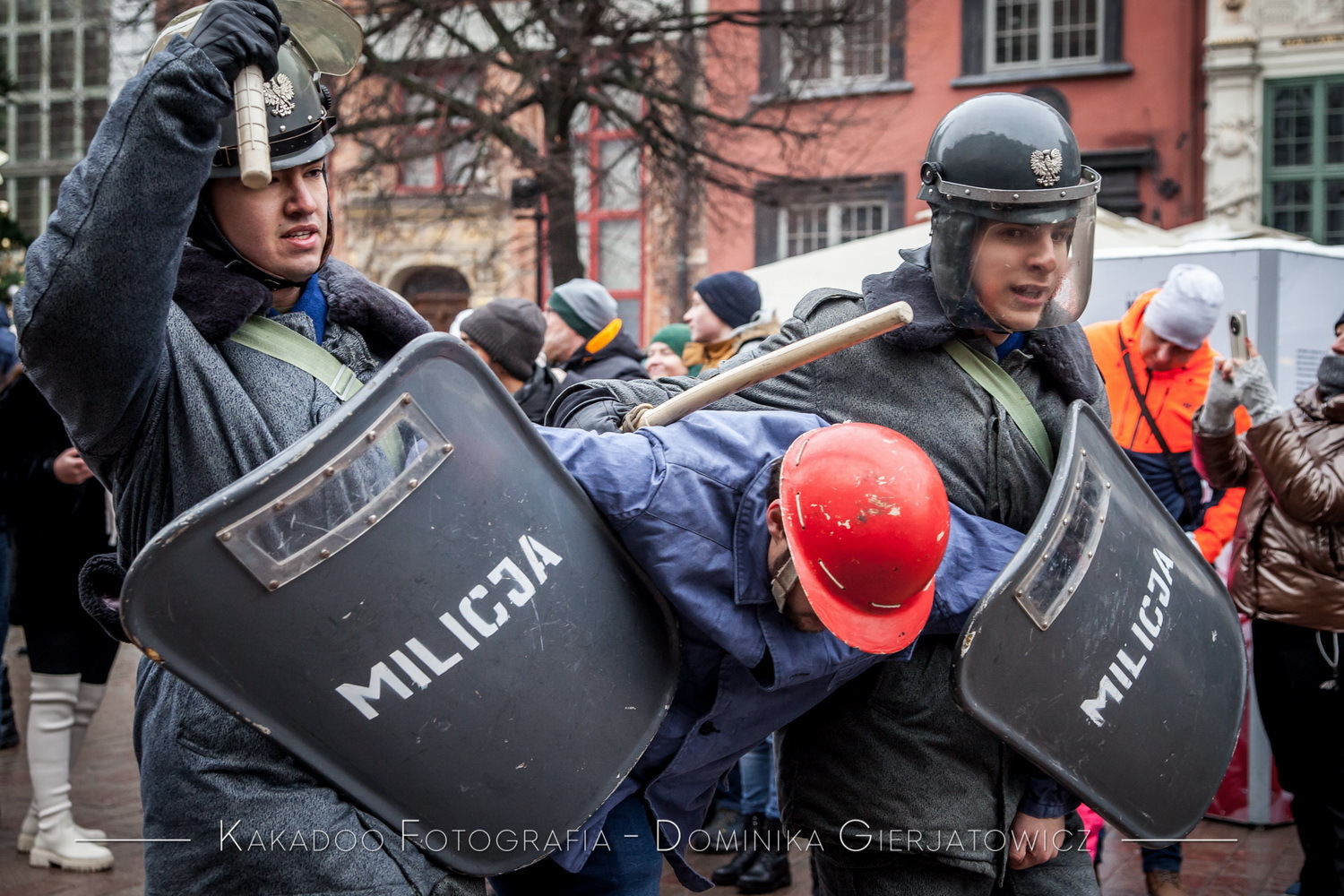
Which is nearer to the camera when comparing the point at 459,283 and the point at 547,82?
the point at 547,82

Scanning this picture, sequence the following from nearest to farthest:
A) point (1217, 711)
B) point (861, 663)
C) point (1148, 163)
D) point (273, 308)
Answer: point (273, 308), point (861, 663), point (1217, 711), point (1148, 163)

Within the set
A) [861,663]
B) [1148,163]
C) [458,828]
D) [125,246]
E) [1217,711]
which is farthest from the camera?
[1148,163]

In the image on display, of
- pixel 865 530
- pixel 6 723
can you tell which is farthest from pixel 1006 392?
pixel 6 723

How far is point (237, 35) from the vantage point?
1562 mm

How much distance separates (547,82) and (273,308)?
33.3ft

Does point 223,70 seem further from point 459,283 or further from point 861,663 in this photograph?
point 459,283

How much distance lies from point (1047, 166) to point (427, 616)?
4.14ft

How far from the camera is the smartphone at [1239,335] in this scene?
3920 millimetres

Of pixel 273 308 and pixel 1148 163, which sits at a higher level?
pixel 1148 163

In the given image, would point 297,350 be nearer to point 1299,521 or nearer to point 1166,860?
point 1299,521

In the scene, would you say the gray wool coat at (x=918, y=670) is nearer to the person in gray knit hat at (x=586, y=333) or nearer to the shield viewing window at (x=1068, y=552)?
the shield viewing window at (x=1068, y=552)

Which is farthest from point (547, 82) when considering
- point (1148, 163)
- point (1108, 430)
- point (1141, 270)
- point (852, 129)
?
point (1108, 430)

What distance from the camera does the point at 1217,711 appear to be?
2.29 metres

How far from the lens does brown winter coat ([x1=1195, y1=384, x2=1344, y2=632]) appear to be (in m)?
3.94
